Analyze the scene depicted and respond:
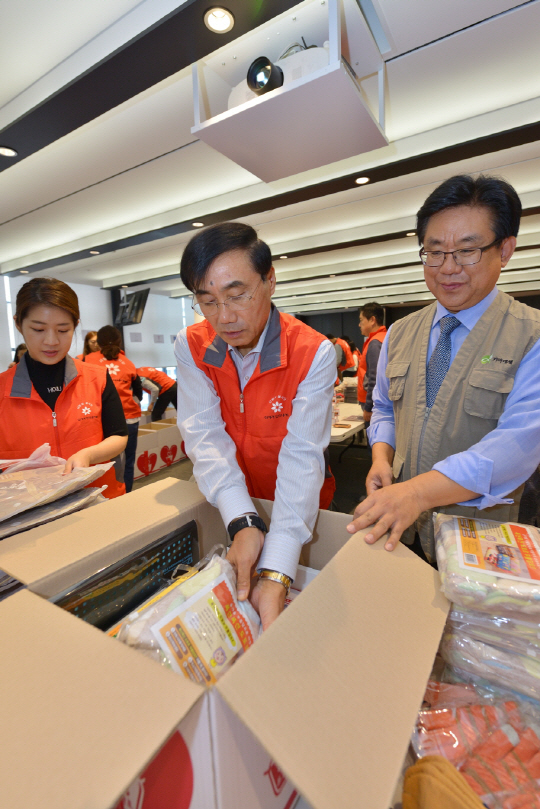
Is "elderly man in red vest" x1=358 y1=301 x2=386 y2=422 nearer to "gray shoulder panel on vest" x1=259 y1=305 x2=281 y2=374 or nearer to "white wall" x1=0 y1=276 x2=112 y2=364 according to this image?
"gray shoulder panel on vest" x1=259 y1=305 x2=281 y2=374

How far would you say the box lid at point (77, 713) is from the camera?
318mm

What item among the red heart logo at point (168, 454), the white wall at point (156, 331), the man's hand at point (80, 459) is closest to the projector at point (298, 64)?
the man's hand at point (80, 459)

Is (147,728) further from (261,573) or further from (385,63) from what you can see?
(385,63)

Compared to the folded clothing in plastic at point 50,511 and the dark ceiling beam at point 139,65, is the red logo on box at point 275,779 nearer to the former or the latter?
the folded clothing in plastic at point 50,511

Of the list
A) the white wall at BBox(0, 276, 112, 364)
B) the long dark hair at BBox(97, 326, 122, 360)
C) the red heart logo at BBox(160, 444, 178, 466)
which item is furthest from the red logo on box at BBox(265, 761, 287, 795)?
the white wall at BBox(0, 276, 112, 364)

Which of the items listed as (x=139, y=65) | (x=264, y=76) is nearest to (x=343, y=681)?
(x=264, y=76)

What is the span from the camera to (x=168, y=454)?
4.98 metres

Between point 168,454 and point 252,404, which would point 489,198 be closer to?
point 252,404

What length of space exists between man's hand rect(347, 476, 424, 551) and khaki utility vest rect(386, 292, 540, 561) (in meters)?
0.27

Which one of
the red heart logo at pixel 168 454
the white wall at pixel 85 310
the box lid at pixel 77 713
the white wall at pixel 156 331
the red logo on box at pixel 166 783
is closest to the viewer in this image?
the box lid at pixel 77 713

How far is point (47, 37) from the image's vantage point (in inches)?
78.3

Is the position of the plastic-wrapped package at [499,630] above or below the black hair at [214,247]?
below

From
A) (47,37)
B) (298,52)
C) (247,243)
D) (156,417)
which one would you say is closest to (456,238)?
(247,243)

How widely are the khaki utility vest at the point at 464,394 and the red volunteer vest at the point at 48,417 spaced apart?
1.09m
